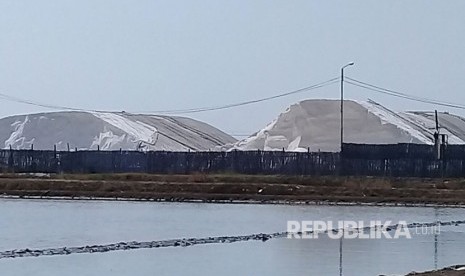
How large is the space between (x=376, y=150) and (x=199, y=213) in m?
20.7

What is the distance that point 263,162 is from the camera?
5012cm

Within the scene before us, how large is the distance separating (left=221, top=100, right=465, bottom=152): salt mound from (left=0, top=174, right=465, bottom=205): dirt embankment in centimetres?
1669

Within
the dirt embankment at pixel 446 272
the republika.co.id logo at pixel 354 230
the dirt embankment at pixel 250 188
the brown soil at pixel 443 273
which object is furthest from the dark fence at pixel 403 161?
the brown soil at pixel 443 273

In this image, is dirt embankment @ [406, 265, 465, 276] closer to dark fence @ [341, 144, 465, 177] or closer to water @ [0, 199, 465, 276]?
water @ [0, 199, 465, 276]

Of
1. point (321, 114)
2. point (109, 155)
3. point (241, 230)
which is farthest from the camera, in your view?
point (321, 114)

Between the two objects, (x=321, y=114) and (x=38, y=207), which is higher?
(x=321, y=114)

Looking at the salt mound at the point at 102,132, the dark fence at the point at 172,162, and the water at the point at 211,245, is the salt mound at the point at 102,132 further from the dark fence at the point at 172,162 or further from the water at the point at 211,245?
the water at the point at 211,245

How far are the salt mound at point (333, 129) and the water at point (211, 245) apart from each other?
29.7 m

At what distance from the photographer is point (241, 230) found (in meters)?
23.5

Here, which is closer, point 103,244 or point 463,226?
point 103,244

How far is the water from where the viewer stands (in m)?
16.0

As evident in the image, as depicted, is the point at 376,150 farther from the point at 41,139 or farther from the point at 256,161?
the point at 41,139

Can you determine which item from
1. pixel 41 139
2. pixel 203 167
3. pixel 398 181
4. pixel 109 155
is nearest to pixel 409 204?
pixel 398 181

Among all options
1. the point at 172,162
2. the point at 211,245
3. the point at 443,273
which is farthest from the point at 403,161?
the point at 443,273
